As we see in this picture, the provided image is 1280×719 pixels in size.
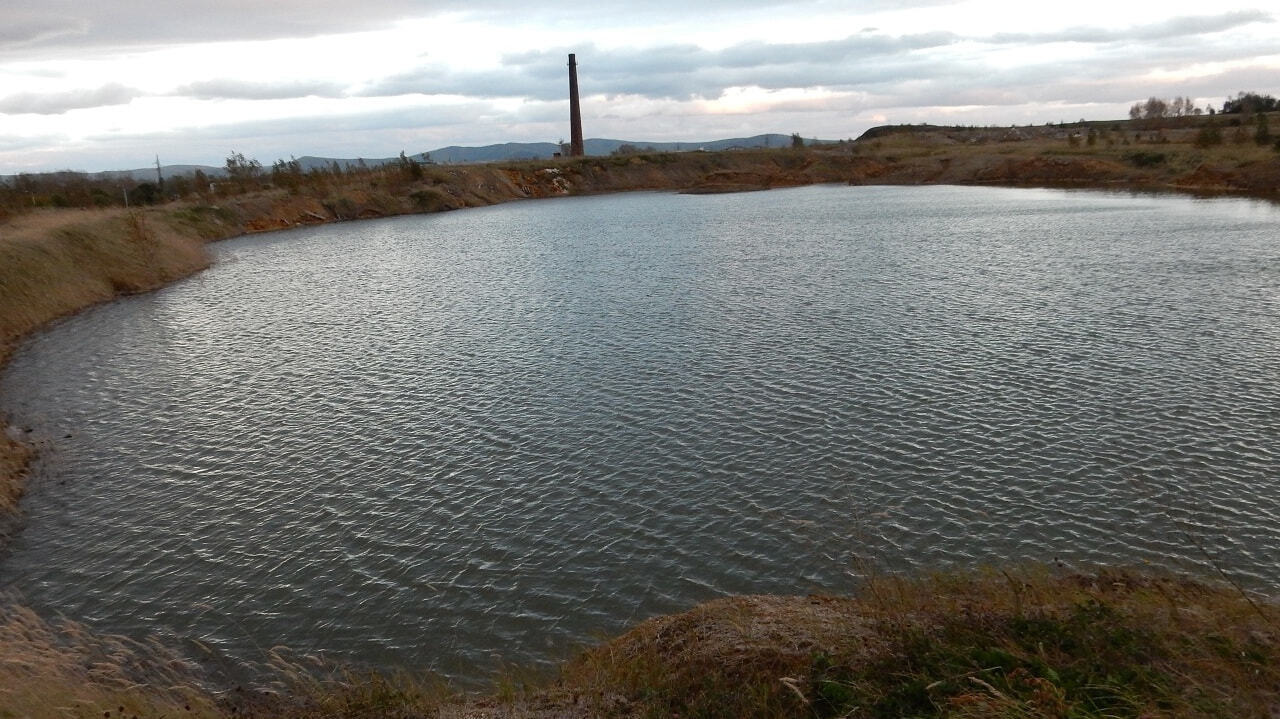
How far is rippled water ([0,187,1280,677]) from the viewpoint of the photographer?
1524 centimetres

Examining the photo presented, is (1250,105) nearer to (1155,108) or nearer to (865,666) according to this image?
(1155,108)

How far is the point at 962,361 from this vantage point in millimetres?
27281

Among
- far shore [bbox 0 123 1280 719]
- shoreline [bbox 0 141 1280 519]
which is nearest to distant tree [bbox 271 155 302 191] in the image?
shoreline [bbox 0 141 1280 519]

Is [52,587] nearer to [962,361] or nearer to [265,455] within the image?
[265,455]

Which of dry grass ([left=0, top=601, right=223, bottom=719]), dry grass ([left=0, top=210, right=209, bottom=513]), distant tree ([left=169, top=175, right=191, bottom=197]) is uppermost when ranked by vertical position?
distant tree ([left=169, top=175, right=191, bottom=197])

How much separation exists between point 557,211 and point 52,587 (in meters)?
91.9

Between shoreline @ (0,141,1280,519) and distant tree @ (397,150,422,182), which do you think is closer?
shoreline @ (0,141,1280,519)

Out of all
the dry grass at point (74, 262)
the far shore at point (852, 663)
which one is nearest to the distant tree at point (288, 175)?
the dry grass at point (74, 262)

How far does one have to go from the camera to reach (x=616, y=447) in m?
21.8

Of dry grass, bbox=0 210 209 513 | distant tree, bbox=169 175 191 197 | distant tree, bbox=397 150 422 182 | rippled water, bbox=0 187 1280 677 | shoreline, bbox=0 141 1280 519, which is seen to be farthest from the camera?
distant tree, bbox=397 150 422 182

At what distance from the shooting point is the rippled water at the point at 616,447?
50.0 feet

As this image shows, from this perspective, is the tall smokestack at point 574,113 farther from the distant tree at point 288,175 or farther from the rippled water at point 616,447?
the rippled water at point 616,447

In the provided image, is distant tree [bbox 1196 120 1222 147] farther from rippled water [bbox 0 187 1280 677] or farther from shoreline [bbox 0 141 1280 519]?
rippled water [bbox 0 187 1280 677]

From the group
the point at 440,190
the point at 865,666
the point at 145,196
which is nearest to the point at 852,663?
the point at 865,666
